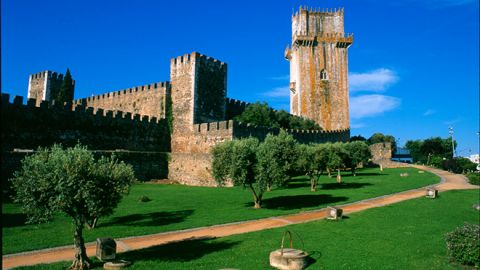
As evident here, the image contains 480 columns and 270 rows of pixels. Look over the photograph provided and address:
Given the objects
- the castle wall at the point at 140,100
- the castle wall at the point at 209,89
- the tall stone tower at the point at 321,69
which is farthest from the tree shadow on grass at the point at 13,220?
the tall stone tower at the point at 321,69

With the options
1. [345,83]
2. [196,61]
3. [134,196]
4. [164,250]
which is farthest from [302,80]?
[164,250]

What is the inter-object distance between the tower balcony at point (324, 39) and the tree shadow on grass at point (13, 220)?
51.2 meters

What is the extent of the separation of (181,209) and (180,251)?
24.6ft

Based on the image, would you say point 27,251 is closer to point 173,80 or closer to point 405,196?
point 405,196

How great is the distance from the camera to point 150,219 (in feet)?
57.1

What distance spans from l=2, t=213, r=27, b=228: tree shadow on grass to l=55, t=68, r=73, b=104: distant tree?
32277mm

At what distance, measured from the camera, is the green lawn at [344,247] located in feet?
36.1

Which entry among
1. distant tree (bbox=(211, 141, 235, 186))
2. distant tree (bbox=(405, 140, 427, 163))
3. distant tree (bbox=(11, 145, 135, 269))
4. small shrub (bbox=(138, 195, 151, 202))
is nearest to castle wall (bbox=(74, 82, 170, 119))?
small shrub (bbox=(138, 195, 151, 202))

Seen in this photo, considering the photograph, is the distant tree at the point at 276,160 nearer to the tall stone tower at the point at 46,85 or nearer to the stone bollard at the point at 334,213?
the stone bollard at the point at 334,213

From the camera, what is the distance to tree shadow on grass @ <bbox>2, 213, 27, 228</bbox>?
51.0 ft

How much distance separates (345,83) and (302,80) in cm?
726

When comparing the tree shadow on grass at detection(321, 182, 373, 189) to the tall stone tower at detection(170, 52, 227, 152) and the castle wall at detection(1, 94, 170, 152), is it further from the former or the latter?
the castle wall at detection(1, 94, 170, 152)

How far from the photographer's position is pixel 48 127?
99.1ft

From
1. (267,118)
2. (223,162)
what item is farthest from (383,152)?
(223,162)
